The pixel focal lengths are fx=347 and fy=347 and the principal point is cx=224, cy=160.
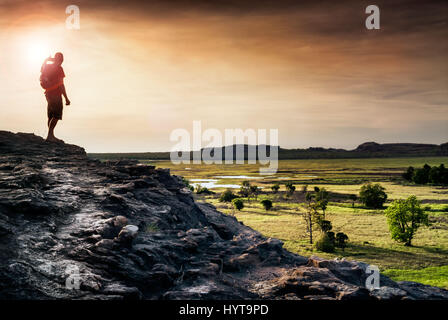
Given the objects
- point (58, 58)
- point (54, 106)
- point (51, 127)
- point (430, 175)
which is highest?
point (58, 58)

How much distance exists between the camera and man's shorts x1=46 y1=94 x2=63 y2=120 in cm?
2239

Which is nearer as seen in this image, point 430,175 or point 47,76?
point 47,76

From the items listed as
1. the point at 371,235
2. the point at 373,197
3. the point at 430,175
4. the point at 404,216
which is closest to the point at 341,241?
the point at 371,235

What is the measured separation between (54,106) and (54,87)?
Answer: 1265 millimetres

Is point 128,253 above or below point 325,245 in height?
above

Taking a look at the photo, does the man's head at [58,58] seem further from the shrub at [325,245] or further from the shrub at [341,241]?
the shrub at [341,241]

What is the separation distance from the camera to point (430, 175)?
172750 millimetres

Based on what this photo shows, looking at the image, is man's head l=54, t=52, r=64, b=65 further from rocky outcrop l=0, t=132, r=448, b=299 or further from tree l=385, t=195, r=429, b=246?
tree l=385, t=195, r=429, b=246

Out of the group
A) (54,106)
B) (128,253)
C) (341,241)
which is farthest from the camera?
(341,241)

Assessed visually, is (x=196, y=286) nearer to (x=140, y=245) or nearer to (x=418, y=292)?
(x=140, y=245)

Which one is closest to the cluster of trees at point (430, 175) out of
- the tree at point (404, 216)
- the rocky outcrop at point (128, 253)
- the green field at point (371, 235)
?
the green field at point (371, 235)

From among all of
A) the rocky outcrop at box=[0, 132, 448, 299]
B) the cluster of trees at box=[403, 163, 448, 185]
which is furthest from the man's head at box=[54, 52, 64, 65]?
the cluster of trees at box=[403, 163, 448, 185]

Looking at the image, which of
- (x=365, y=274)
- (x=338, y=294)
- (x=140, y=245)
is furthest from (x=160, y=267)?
(x=365, y=274)

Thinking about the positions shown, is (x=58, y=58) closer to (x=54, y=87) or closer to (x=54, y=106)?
(x=54, y=87)
